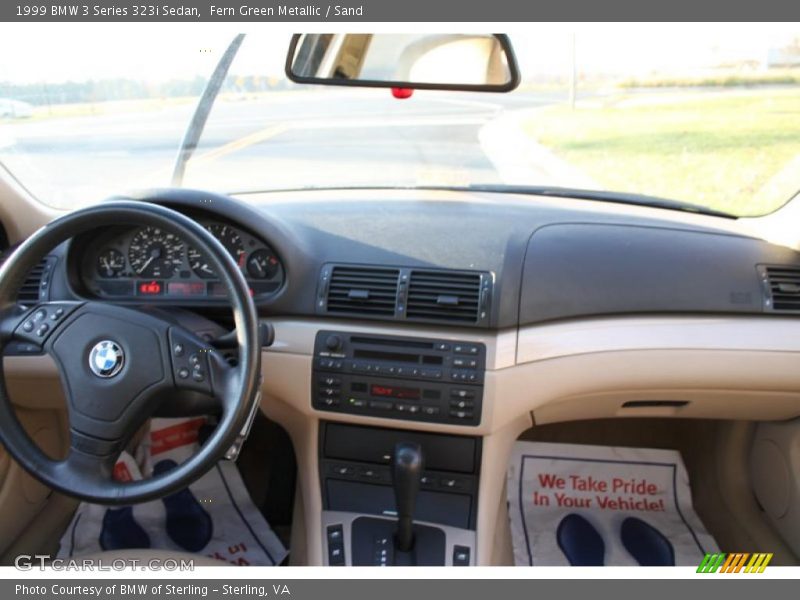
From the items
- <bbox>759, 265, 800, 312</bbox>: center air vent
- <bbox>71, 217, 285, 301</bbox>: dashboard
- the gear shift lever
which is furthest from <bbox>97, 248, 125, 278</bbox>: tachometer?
<bbox>759, 265, 800, 312</bbox>: center air vent

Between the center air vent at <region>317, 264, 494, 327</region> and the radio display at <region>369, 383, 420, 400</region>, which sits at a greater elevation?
the center air vent at <region>317, 264, 494, 327</region>

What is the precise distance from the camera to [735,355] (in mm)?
2344

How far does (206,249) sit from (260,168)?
2.19 metres

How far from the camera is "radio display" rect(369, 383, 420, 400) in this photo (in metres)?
2.32

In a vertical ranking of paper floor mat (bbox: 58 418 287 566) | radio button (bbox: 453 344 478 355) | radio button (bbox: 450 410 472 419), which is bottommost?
paper floor mat (bbox: 58 418 287 566)

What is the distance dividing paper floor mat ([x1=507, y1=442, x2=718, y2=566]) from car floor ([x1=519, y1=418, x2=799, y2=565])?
75 mm

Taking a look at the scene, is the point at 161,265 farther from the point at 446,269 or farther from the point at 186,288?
the point at 446,269

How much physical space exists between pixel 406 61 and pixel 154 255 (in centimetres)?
100

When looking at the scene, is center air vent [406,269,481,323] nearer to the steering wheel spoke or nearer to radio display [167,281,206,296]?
radio display [167,281,206,296]

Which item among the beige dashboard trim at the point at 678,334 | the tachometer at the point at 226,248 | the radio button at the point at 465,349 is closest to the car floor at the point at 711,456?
the beige dashboard trim at the point at 678,334

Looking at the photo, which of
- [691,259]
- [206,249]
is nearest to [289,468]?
[206,249]

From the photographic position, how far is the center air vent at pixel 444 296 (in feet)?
7.48

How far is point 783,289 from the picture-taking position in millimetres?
2340

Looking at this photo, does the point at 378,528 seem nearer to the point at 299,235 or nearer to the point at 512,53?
the point at 299,235
